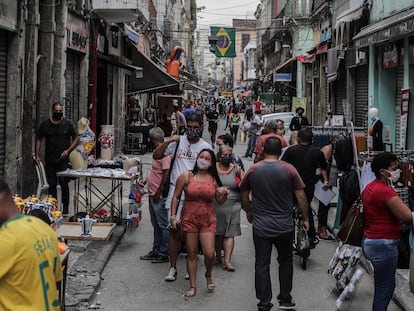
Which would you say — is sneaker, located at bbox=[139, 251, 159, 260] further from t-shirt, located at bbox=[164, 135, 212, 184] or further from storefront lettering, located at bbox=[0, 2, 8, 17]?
storefront lettering, located at bbox=[0, 2, 8, 17]

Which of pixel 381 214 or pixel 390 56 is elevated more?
pixel 390 56

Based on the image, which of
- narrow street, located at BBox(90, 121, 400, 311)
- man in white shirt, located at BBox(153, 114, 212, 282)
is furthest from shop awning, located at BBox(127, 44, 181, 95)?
man in white shirt, located at BBox(153, 114, 212, 282)

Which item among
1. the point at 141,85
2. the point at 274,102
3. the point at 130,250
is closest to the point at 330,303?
the point at 130,250

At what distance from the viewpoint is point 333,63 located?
22.1 m

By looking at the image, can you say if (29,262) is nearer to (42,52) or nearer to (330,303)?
(330,303)

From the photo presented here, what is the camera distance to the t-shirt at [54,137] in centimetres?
1015

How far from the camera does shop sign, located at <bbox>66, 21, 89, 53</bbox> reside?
14.5m

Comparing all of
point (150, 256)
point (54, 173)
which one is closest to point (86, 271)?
point (150, 256)

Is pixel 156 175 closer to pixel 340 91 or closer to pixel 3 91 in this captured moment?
pixel 3 91

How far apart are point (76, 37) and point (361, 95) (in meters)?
9.15

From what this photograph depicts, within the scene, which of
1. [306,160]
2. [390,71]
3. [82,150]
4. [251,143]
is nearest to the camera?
[306,160]

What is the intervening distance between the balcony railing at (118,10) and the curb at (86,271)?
28.5 ft

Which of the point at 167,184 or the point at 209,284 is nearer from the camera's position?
the point at 209,284

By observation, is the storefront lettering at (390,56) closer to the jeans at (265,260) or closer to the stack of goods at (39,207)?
the jeans at (265,260)
